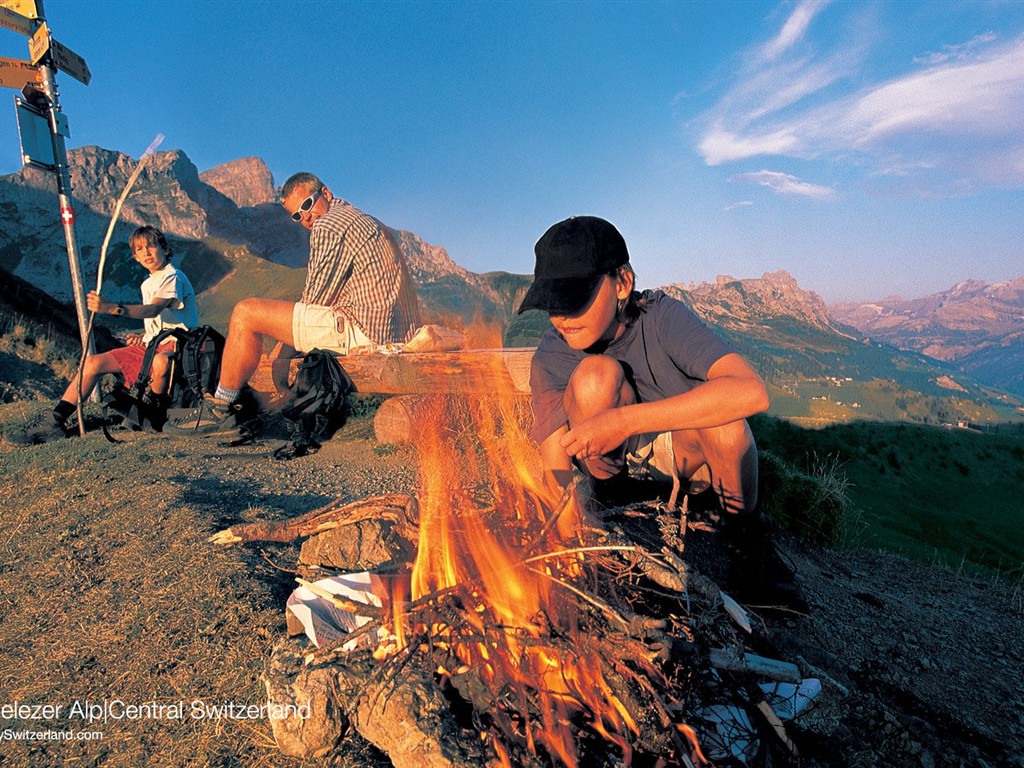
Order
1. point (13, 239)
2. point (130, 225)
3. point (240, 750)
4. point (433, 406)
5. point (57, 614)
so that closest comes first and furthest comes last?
1. point (240, 750)
2. point (57, 614)
3. point (433, 406)
4. point (13, 239)
5. point (130, 225)

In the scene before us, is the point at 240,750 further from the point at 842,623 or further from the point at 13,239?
the point at 13,239

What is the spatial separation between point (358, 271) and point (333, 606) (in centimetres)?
420

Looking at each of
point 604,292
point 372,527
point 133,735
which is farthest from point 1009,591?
point 133,735

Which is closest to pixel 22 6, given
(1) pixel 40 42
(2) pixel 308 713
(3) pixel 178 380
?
(1) pixel 40 42

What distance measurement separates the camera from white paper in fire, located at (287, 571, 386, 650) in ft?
6.40

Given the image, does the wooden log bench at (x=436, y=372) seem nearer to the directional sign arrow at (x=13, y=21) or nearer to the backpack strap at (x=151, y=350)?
the backpack strap at (x=151, y=350)

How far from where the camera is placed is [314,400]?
606 centimetres

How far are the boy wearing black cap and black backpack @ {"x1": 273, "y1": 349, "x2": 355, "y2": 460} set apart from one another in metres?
3.33

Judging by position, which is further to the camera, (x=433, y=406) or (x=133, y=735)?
(x=433, y=406)

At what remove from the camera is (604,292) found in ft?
8.61

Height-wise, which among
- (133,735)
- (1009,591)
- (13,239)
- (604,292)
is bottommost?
(1009,591)

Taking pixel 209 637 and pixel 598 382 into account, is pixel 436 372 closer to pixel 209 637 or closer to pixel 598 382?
Result: pixel 598 382

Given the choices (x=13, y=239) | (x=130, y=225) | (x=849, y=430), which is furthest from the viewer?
(x=130, y=225)

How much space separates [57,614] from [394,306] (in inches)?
154
